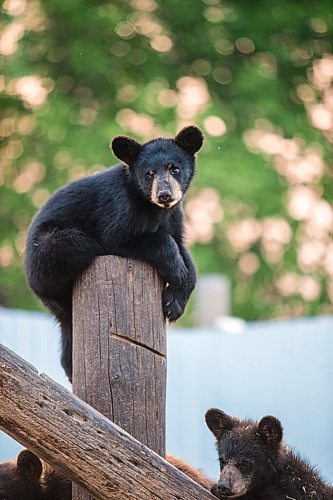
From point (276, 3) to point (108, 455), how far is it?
14337mm

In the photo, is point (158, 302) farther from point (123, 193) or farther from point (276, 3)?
point (276, 3)

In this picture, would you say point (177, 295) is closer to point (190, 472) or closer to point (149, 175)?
point (149, 175)

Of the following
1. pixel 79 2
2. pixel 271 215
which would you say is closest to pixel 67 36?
pixel 79 2

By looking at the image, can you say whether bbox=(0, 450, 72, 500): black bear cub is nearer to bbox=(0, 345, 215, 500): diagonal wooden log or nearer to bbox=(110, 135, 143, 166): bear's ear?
bbox=(0, 345, 215, 500): diagonal wooden log

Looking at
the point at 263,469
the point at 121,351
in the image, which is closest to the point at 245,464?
the point at 263,469

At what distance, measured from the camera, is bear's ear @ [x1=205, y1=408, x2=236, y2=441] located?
250 inches

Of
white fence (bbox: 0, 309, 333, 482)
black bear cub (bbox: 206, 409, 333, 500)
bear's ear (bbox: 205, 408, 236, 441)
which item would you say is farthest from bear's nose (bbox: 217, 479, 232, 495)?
white fence (bbox: 0, 309, 333, 482)

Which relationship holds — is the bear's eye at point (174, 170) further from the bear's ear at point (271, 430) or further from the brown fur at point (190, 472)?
the brown fur at point (190, 472)

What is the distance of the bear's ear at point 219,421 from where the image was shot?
636 centimetres

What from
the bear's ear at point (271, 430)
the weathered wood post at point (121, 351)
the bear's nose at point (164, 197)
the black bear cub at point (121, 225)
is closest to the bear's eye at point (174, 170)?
the black bear cub at point (121, 225)

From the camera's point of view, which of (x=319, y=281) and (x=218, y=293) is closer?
(x=218, y=293)

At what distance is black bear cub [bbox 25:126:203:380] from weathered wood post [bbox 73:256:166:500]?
0.78 ft

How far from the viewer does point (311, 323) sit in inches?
445

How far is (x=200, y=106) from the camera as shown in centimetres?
1778
